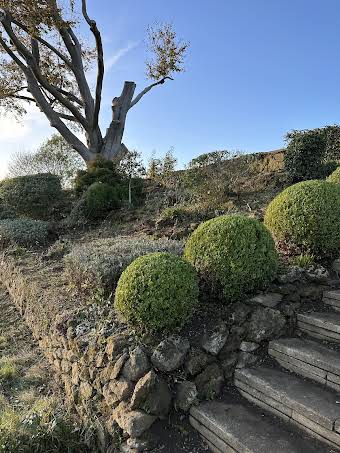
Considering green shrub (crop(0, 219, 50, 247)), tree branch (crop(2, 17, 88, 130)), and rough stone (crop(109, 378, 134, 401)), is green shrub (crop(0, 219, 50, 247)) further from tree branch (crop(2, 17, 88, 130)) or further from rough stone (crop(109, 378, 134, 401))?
tree branch (crop(2, 17, 88, 130))

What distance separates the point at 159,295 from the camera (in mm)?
2936

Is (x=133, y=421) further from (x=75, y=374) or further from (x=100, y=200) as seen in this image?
(x=100, y=200)

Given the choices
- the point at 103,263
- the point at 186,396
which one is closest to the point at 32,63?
the point at 103,263

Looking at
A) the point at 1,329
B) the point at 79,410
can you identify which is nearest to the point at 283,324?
the point at 79,410

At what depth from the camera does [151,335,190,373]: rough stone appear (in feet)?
9.17

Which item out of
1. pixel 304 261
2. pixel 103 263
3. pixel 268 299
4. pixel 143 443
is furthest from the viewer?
pixel 103 263

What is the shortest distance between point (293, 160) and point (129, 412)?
6094 mm

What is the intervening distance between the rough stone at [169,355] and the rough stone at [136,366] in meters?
0.07

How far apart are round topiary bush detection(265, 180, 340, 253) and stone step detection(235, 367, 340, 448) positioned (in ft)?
4.81

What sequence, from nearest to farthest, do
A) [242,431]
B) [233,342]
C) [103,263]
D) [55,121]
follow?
[242,431] → [233,342] → [103,263] → [55,121]

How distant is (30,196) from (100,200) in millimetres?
2210

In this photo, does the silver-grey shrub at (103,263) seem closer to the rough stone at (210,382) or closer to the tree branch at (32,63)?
the rough stone at (210,382)

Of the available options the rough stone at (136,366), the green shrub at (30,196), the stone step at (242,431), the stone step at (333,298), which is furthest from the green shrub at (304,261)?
the green shrub at (30,196)

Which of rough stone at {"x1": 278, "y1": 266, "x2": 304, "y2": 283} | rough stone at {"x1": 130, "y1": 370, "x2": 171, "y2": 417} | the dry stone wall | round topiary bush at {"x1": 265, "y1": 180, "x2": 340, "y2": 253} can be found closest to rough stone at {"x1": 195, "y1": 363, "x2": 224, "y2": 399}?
the dry stone wall
